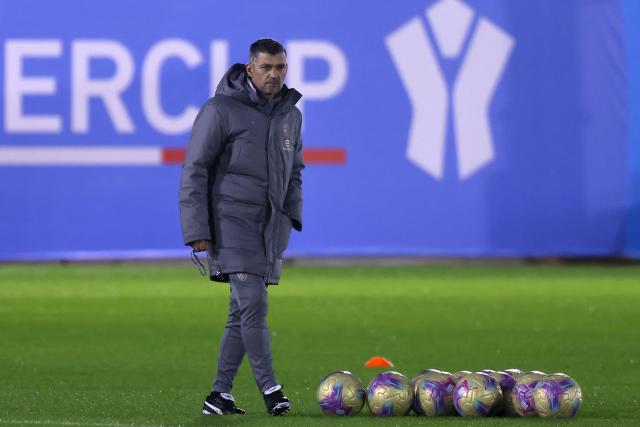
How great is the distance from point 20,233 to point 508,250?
21.3 feet

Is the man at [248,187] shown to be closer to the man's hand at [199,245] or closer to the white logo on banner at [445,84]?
the man's hand at [199,245]

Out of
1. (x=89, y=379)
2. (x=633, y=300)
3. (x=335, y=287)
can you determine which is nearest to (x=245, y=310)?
(x=89, y=379)

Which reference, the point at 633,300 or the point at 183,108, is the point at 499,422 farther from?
the point at 183,108

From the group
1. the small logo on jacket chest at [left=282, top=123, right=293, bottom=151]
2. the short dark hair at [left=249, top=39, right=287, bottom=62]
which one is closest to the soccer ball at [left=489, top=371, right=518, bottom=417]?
the small logo on jacket chest at [left=282, top=123, right=293, bottom=151]

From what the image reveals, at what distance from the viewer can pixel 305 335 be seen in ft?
39.4

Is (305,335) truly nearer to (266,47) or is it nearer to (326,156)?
(266,47)

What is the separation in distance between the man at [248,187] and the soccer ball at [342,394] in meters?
0.21

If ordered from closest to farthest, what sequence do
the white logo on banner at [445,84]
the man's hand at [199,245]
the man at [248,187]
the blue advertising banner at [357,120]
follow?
the man's hand at [199,245] → the man at [248,187] → the blue advertising banner at [357,120] → the white logo on banner at [445,84]

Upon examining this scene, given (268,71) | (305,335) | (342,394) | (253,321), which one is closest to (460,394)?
(342,394)

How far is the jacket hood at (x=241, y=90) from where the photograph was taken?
712 centimetres

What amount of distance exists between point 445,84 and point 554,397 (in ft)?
43.0

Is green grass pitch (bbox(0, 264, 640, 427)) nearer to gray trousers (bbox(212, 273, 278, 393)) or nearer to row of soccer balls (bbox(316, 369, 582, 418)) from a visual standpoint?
row of soccer balls (bbox(316, 369, 582, 418))

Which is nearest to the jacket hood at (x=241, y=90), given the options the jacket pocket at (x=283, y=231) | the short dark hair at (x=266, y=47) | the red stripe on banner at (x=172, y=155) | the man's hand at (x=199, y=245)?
the short dark hair at (x=266, y=47)

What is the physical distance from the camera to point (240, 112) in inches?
278
